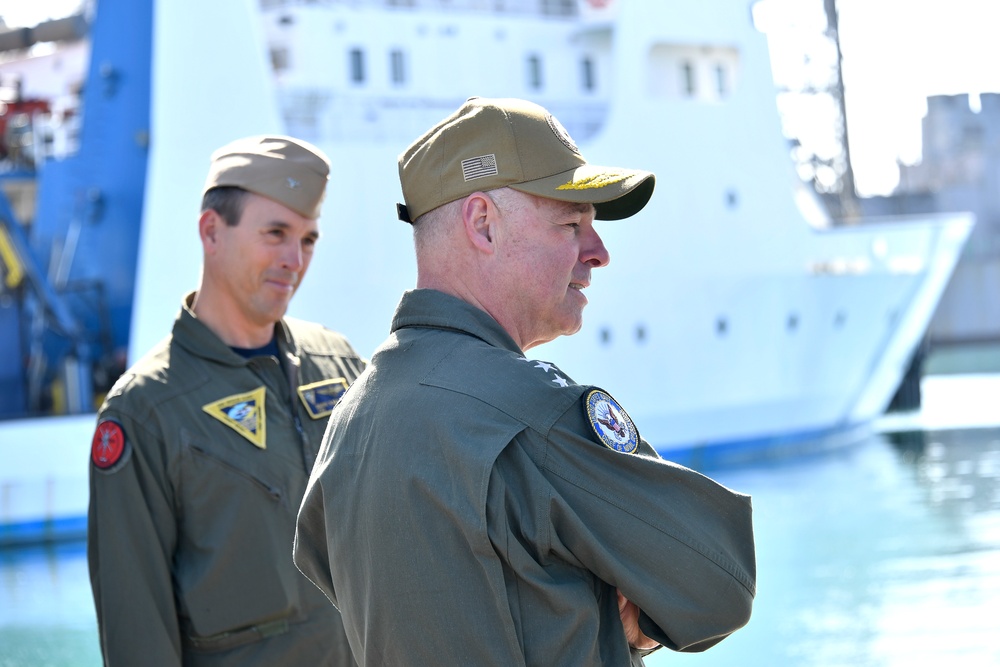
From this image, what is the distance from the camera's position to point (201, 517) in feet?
6.57

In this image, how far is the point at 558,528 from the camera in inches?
46.7

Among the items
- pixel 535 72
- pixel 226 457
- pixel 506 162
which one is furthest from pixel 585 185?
pixel 535 72

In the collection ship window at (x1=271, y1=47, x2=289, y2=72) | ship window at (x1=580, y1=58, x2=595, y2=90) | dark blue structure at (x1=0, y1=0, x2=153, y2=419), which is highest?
ship window at (x1=271, y1=47, x2=289, y2=72)

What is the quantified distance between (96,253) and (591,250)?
9246mm

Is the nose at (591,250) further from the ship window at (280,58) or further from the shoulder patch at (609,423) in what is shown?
the ship window at (280,58)

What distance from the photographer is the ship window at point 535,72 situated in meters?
11.8

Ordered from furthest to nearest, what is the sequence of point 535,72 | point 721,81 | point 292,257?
point 721,81 < point 535,72 < point 292,257

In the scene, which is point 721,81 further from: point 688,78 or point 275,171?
point 275,171

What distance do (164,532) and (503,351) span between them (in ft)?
3.19

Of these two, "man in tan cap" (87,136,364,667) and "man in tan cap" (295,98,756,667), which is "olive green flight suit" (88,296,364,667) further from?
"man in tan cap" (295,98,756,667)

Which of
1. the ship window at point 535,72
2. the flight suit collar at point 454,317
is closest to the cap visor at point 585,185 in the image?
the flight suit collar at point 454,317

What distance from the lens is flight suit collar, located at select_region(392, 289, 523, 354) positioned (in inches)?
51.1

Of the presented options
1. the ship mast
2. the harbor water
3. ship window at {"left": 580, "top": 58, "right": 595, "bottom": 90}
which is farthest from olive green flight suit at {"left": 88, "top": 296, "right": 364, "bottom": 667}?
the ship mast

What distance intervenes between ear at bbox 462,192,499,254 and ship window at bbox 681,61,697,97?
11724 mm
